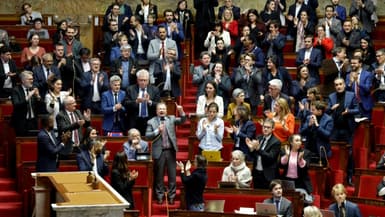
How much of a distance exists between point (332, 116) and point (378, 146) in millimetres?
604

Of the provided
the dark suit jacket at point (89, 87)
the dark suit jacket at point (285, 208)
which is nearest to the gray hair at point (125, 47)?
the dark suit jacket at point (89, 87)

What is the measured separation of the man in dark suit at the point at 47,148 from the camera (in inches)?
449

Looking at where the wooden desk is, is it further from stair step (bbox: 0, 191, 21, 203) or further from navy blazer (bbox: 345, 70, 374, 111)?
navy blazer (bbox: 345, 70, 374, 111)

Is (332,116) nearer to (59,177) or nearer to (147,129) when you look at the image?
(147,129)

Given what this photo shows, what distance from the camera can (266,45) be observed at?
49.1 feet

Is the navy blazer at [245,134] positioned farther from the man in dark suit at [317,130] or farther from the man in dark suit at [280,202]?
the man in dark suit at [280,202]

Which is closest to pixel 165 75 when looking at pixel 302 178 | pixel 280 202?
pixel 302 178

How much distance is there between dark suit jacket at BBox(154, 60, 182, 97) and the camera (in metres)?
13.9

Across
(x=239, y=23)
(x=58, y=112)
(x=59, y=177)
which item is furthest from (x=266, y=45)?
(x=59, y=177)

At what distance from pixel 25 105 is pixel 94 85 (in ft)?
3.66

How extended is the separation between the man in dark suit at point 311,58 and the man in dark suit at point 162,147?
2.67 m

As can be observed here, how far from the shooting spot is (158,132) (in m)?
12.1


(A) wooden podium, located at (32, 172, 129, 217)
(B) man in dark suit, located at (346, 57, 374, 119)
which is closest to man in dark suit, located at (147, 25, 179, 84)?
(B) man in dark suit, located at (346, 57, 374, 119)

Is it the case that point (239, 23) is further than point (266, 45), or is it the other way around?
point (239, 23)
